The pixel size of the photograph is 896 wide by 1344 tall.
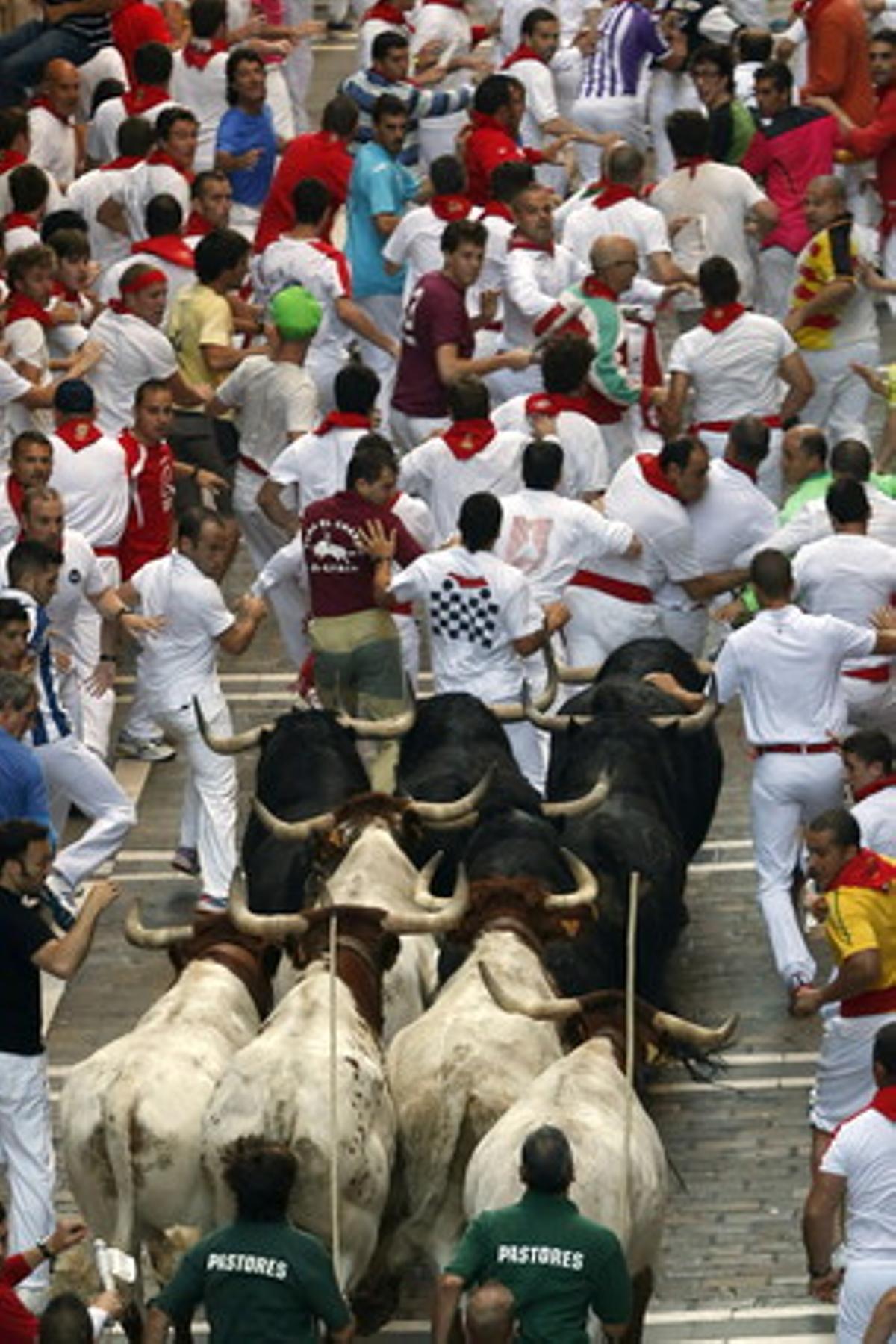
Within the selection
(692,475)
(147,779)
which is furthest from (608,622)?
(147,779)

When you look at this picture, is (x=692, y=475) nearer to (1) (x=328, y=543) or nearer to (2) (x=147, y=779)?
(1) (x=328, y=543)

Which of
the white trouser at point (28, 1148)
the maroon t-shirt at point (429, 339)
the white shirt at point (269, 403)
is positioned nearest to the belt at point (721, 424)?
the maroon t-shirt at point (429, 339)

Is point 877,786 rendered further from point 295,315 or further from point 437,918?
point 295,315

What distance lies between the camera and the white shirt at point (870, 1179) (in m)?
20.0

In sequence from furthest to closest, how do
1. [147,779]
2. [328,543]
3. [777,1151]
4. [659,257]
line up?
1. [659,257]
2. [147,779]
3. [328,543]
4. [777,1151]

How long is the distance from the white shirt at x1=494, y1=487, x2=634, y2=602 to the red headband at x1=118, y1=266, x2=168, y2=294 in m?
3.87

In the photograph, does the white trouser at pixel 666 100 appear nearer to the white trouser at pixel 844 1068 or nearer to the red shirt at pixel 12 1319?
the white trouser at pixel 844 1068

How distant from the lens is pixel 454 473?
90.5 ft

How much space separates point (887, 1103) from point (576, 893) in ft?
9.53

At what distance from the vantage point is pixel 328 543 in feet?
86.6

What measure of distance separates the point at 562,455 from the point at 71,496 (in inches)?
112

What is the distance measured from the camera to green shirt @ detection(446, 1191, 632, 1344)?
18.7 metres

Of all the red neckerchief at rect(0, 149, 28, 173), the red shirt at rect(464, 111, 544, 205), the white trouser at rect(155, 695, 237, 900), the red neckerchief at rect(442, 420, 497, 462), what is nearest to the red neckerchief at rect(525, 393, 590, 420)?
the red neckerchief at rect(442, 420, 497, 462)

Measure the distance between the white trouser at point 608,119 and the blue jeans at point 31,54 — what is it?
3.71 metres
